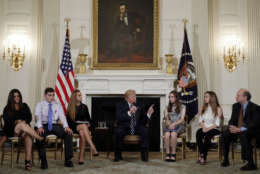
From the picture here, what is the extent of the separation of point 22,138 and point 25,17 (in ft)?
13.3

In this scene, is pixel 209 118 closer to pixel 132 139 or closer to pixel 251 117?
pixel 251 117

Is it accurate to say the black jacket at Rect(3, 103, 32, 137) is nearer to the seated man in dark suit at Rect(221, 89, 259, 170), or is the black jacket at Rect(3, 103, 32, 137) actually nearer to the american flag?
the american flag

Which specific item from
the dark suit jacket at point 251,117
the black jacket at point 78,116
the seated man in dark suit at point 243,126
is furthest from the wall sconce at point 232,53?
the black jacket at point 78,116

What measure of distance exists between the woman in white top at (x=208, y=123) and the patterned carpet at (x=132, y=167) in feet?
1.04

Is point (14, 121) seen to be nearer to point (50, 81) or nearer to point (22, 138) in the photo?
point (22, 138)

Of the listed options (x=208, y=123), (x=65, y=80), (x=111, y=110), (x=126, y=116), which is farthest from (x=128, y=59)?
(x=208, y=123)

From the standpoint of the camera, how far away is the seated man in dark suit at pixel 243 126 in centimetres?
502

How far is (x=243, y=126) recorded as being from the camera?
530cm

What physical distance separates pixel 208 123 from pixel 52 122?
2.72 meters

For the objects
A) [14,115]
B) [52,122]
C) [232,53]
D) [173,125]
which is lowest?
[173,125]

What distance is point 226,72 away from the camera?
8.18m

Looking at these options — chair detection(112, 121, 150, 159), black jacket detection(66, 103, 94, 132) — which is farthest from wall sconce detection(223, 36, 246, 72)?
black jacket detection(66, 103, 94, 132)

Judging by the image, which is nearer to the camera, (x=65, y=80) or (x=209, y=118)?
(x=209, y=118)

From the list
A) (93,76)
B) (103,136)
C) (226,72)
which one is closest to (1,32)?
(93,76)
